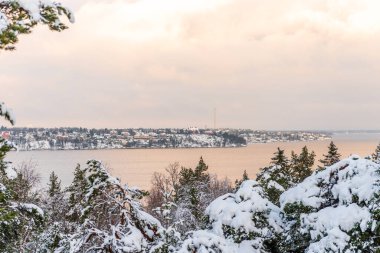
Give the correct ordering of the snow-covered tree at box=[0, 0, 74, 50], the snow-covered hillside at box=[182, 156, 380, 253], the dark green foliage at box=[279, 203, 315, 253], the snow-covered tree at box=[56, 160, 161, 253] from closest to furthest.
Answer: the snow-covered tree at box=[0, 0, 74, 50] < the snow-covered tree at box=[56, 160, 161, 253] < the snow-covered hillside at box=[182, 156, 380, 253] < the dark green foliage at box=[279, 203, 315, 253]

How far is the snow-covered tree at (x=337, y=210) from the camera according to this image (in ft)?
27.6

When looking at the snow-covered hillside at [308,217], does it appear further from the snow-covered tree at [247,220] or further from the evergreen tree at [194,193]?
the evergreen tree at [194,193]

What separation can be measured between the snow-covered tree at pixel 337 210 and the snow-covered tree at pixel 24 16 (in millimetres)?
6607

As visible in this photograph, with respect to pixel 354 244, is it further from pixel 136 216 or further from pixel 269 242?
pixel 136 216

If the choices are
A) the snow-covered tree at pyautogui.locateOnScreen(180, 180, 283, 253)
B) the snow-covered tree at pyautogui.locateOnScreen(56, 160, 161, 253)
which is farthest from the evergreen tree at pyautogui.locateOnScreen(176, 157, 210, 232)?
the snow-covered tree at pyautogui.locateOnScreen(56, 160, 161, 253)

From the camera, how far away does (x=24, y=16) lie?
243 inches

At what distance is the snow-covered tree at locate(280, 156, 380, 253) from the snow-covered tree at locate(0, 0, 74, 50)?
6.61m

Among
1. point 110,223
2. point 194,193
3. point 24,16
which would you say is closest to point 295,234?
point 110,223

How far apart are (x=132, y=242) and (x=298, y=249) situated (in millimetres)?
4375

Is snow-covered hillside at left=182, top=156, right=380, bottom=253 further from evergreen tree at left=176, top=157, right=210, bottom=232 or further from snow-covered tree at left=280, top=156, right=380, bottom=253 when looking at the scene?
evergreen tree at left=176, top=157, right=210, bottom=232

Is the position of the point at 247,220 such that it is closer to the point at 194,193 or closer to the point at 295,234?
the point at 295,234

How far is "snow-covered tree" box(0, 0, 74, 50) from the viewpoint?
19.2 feet

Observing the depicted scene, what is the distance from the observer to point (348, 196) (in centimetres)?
902

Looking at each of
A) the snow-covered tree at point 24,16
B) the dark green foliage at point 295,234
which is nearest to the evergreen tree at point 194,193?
the dark green foliage at point 295,234
